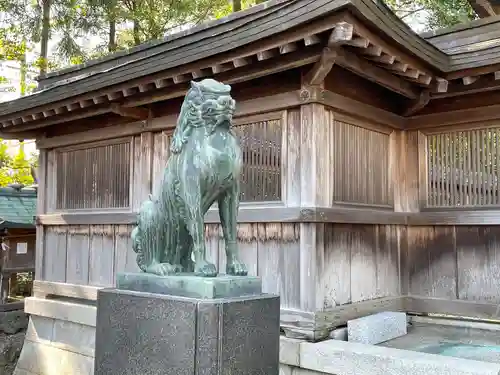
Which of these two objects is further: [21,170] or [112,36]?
[21,170]

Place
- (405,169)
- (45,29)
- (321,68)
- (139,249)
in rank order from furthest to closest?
(45,29)
(405,169)
(321,68)
(139,249)

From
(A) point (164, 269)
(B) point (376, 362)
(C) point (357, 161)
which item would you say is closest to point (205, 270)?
A: (A) point (164, 269)

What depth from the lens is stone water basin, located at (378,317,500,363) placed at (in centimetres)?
496

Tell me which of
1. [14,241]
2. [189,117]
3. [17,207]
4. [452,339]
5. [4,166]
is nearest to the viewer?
[189,117]

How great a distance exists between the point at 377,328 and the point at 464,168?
217 centimetres

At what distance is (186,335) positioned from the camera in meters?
2.98

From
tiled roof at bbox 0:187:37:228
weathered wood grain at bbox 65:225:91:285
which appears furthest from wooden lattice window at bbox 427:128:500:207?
tiled roof at bbox 0:187:37:228

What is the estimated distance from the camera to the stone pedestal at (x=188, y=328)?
2.93 m

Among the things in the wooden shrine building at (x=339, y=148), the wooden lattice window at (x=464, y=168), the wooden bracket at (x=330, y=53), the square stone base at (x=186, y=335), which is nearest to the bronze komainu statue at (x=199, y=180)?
the square stone base at (x=186, y=335)

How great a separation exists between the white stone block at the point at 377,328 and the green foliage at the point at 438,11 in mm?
9347

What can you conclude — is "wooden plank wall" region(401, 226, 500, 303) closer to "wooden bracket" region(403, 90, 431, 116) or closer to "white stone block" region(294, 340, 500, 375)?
"wooden bracket" region(403, 90, 431, 116)

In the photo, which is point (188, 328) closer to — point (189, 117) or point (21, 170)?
point (189, 117)

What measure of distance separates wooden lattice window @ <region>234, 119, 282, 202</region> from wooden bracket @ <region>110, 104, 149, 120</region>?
161 centimetres

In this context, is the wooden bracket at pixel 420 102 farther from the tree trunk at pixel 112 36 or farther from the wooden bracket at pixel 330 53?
the tree trunk at pixel 112 36
